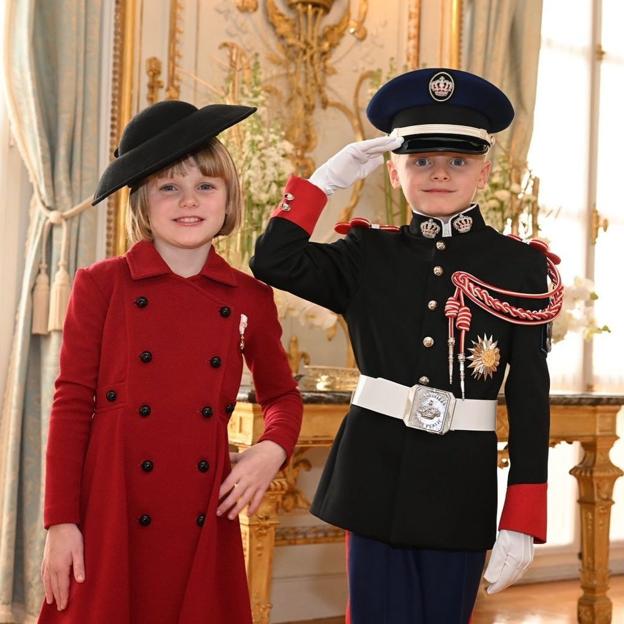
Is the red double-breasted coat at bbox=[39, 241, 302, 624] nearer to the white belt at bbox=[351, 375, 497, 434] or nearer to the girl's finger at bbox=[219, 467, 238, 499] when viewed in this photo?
the girl's finger at bbox=[219, 467, 238, 499]

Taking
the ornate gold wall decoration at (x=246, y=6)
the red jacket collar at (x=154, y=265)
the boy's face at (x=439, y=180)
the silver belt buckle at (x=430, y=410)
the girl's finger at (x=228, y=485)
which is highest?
the ornate gold wall decoration at (x=246, y=6)

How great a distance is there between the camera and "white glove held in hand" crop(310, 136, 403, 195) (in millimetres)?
1646

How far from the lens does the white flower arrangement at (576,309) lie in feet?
10.9

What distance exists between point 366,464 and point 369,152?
521mm

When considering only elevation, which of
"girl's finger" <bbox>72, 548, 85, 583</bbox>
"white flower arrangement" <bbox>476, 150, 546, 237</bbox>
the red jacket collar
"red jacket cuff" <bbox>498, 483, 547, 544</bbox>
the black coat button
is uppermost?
"white flower arrangement" <bbox>476, 150, 546, 237</bbox>

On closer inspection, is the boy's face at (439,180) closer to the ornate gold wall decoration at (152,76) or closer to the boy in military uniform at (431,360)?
the boy in military uniform at (431,360)

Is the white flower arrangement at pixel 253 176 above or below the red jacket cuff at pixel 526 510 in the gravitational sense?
above

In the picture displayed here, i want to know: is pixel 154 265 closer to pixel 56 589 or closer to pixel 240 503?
pixel 240 503

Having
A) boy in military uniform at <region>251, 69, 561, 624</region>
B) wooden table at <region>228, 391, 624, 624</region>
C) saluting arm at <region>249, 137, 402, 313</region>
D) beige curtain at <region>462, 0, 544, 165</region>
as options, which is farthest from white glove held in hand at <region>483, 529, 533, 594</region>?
beige curtain at <region>462, 0, 544, 165</region>

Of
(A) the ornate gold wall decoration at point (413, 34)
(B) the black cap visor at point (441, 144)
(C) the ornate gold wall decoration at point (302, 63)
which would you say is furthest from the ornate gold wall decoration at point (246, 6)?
(B) the black cap visor at point (441, 144)

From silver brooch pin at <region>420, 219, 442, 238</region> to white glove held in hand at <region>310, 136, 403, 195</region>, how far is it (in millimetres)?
130

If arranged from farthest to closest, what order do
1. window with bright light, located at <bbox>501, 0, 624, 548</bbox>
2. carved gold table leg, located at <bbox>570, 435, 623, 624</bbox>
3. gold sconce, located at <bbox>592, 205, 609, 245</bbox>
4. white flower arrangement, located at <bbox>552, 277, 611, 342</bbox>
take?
1. gold sconce, located at <bbox>592, 205, 609, 245</bbox>
2. window with bright light, located at <bbox>501, 0, 624, 548</bbox>
3. carved gold table leg, located at <bbox>570, 435, 623, 624</bbox>
4. white flower arrangement, located at <bbox>552, 277, 611, 342</bbox>

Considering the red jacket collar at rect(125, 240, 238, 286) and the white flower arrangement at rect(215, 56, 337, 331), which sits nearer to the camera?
the red jacket collar at rect(125, 240, 238, 286)

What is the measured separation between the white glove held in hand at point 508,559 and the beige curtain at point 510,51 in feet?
8.66
